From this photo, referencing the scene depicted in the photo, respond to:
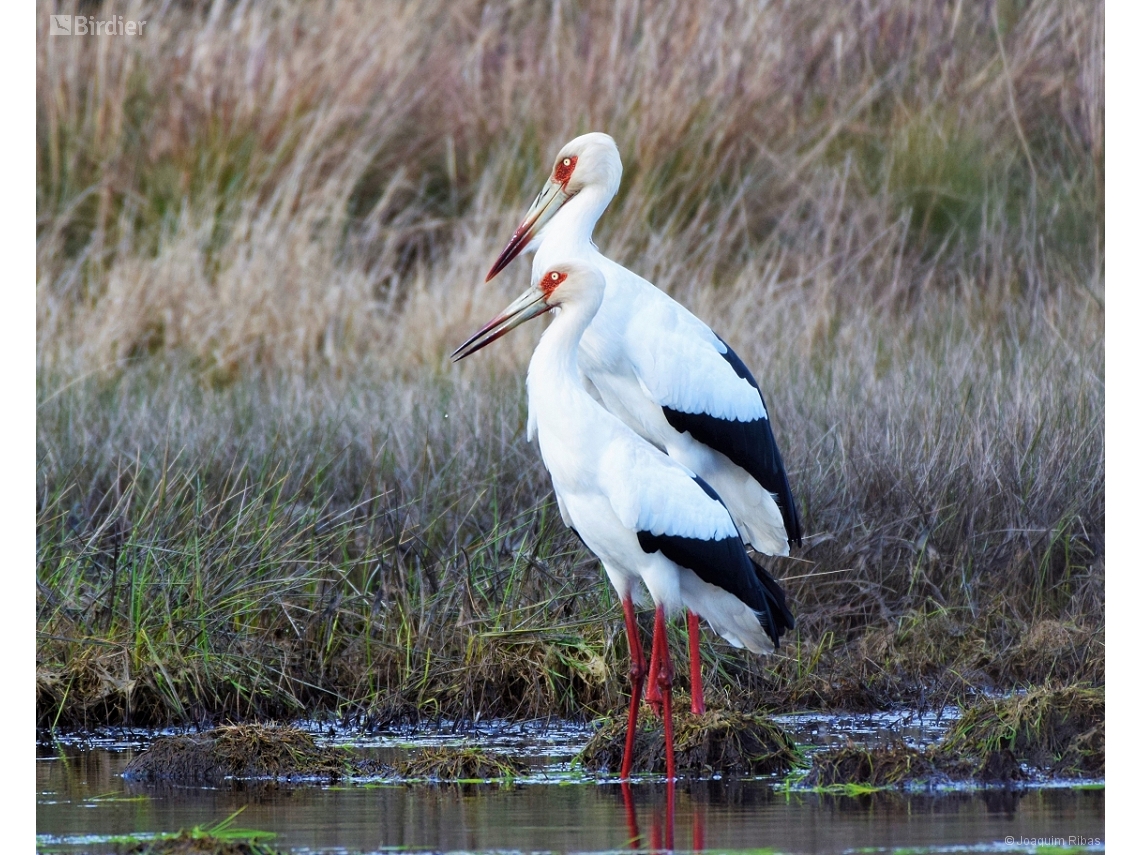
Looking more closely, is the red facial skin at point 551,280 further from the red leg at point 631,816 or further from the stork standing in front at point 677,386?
the red leg at point 631,816

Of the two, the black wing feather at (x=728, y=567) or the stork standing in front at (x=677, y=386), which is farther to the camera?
the stork standing in front at (x=677, y=386)

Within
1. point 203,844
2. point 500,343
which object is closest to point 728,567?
point 203,844

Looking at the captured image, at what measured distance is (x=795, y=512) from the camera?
5.53 m

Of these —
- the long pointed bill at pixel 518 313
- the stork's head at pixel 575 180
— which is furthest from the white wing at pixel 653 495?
the stork's head at pixel 575 180

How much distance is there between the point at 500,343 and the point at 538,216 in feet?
9.39

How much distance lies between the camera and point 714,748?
15.5ft

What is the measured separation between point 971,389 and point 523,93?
4.49 metres

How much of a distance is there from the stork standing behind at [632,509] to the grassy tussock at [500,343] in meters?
0.55

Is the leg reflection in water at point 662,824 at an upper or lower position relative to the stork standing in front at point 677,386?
lower

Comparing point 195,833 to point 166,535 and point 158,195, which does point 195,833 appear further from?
point 158,195

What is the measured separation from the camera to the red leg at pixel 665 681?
4.65 meters

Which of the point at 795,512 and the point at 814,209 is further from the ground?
the point at 814,209

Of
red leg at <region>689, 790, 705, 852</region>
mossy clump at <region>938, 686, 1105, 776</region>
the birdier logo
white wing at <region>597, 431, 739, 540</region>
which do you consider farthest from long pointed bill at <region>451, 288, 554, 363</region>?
the birdier logo
